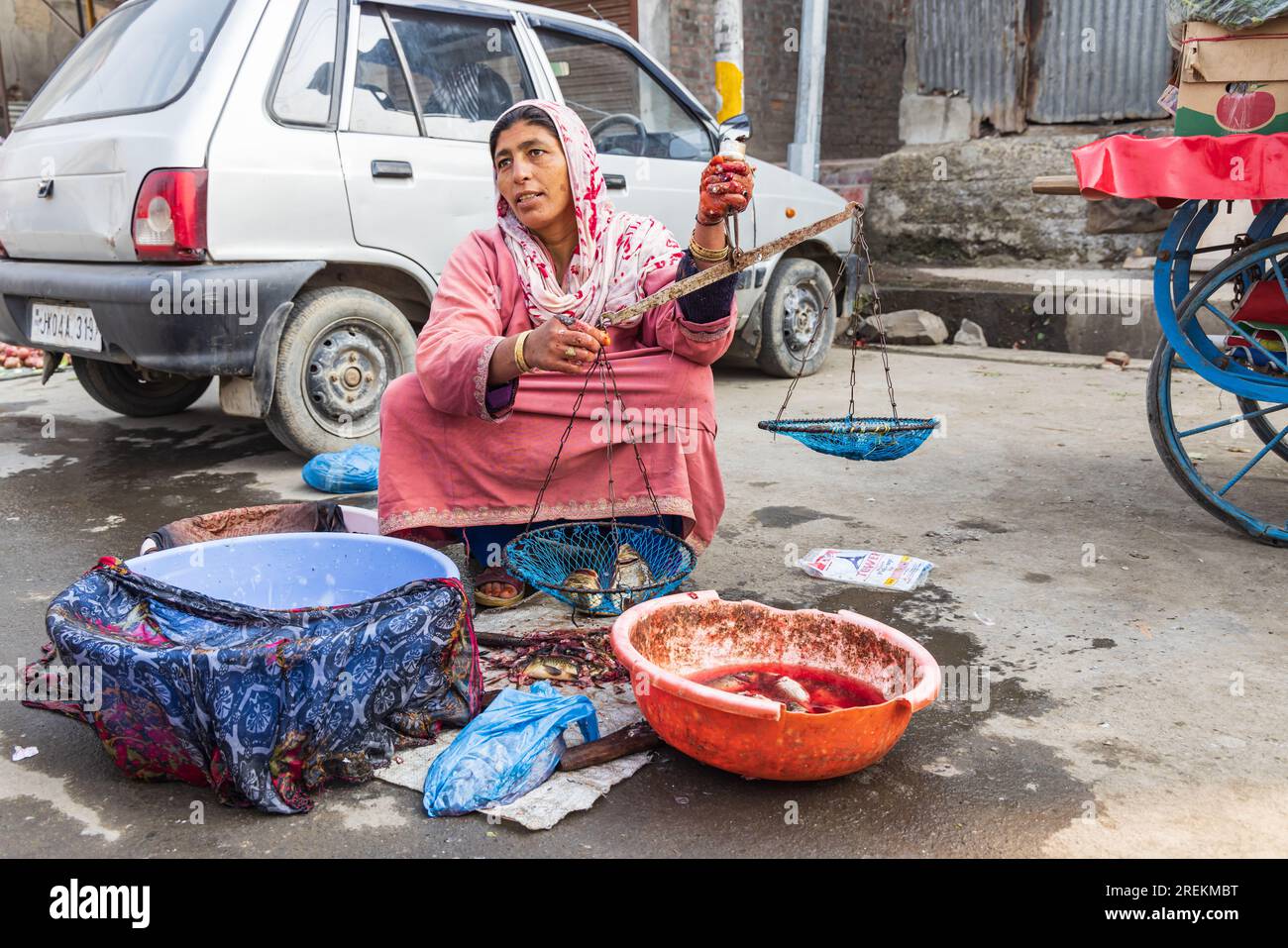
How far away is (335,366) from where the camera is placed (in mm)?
4488

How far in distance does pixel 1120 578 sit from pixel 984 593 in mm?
465

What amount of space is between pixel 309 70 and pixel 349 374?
46.8 inches

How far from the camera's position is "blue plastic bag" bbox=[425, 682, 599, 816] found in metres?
2.12

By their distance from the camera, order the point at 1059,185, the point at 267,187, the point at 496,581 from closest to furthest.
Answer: the point at 496,581
the point at 1059,185
the point at 267,187

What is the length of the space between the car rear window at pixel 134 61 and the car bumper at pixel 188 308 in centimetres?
69

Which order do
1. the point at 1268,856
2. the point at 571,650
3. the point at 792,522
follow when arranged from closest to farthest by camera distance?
1. the point at 1268,856
2. the point at 571,650
3. the point at 792,522

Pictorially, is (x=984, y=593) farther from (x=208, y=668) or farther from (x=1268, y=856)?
(x=208, y=668)

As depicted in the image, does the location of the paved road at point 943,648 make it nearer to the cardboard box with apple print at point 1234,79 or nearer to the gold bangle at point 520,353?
the gold bangle at point 520,353

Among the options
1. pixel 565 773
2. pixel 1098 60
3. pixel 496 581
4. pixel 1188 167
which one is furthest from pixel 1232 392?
pixel 1098 60

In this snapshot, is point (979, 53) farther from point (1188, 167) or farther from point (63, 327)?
point (63, 327)

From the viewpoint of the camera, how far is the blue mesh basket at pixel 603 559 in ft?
9.86

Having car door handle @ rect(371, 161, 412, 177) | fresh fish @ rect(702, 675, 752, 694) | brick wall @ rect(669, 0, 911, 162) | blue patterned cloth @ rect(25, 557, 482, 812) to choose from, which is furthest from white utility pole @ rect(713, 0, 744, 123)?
blue patterned cloth @ rect(25, 557, 482, 812)

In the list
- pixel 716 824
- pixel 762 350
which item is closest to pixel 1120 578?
pixel 716 824

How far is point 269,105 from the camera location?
414 cm
